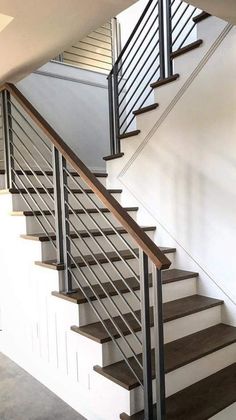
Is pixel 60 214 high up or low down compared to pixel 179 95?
down

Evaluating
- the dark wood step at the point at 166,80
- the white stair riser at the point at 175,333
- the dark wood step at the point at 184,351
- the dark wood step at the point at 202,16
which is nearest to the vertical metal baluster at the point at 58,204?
the white stair riser at the point at 175,333

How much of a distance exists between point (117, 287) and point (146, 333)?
683 mm

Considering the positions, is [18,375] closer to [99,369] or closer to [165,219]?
[99,369]

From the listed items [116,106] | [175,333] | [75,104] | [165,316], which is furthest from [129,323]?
[75,104]

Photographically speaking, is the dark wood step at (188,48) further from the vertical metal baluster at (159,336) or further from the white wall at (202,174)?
the vertical metal baluster at (159,336)

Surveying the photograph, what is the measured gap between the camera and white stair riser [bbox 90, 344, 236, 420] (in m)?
1.80

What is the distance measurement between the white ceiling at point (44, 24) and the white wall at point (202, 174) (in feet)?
3.41

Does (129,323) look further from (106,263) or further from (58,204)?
(58,204)

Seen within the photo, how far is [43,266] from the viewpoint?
2.39 metres

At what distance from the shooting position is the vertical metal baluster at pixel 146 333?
167cm

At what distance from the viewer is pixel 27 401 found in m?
2.28

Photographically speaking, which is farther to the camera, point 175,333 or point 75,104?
point 75,104

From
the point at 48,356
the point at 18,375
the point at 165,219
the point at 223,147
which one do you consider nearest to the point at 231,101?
the point at 223,147

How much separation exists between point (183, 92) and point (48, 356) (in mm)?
2299
